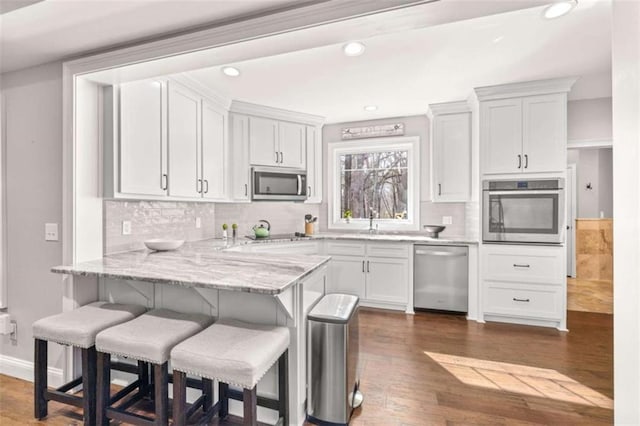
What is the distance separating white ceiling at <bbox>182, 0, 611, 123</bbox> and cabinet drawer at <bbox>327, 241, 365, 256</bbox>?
173 centimetres

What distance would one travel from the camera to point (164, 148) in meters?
2.63

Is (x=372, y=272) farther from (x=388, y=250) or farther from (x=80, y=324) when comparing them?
(x=80, y=324)

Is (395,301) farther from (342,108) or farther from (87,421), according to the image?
(87,421)

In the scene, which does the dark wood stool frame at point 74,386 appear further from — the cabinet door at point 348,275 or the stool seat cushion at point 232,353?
the cabinet door at point 348,275

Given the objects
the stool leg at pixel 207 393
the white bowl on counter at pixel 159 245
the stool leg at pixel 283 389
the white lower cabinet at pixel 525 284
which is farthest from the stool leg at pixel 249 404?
the white lower cabinet at pixel 525 284

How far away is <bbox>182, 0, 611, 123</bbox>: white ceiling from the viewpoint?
2135mm

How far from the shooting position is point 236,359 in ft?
4.27

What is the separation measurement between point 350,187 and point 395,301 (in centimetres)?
182

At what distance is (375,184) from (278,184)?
4.96 ft

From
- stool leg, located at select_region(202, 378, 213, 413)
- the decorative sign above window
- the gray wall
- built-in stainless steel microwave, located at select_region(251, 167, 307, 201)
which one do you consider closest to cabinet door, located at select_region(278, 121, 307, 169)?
built-in stainless steel microwave, located at select_region(251, 167, 307, 201)

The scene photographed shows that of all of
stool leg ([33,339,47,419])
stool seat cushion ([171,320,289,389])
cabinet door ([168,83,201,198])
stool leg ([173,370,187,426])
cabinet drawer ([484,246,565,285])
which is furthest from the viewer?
cabinet drawer ([484,246,565,285])

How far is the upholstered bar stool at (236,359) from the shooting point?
130cm

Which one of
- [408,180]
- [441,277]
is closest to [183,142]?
[408,180]

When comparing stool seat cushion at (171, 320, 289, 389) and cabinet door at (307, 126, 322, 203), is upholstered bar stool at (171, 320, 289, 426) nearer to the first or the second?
stool seat cushion at (171, 320, 289, 389)
